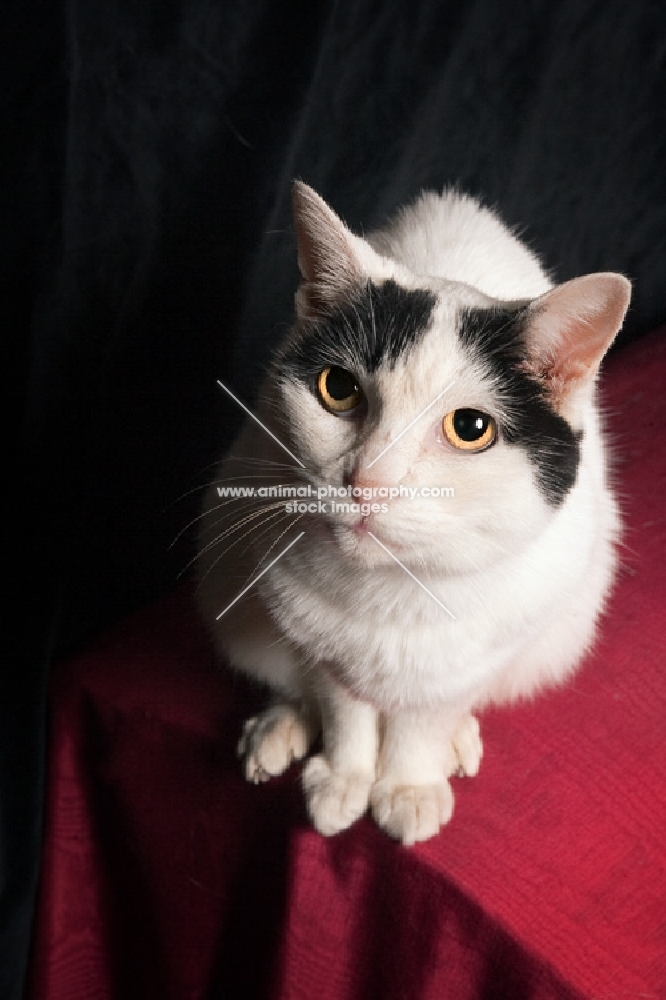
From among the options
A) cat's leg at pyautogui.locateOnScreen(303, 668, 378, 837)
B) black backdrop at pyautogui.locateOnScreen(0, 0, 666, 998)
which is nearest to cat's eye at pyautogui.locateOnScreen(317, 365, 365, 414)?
cat's leg at pyautogui.locateOnScreen(303, 668, 378, 837)

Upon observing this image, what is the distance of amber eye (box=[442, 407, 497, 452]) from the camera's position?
2.48ft

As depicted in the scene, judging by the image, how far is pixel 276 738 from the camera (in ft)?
3.39

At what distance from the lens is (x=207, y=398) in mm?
1524

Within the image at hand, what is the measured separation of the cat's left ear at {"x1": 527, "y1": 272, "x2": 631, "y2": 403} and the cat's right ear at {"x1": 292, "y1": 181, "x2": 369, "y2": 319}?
192mm

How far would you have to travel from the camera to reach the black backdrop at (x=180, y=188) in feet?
3.94

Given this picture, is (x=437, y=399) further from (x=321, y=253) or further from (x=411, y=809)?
(x=411, y=809)

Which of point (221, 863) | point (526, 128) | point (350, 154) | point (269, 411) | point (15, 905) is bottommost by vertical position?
point (15, 905)

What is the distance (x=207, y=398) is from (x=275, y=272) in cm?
26

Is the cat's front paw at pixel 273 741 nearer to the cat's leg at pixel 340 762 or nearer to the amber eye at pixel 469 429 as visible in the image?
the cat's leg at pixel 340 762

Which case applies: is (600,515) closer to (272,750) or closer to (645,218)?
(272,750)

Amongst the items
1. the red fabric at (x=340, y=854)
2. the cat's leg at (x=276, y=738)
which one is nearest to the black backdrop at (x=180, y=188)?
the red fabric at (x=340, y=854)

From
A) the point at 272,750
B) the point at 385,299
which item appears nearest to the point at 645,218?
the point at 385,299

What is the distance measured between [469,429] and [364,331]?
141 mm

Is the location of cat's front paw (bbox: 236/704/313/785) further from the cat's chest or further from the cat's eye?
the cat's eye
